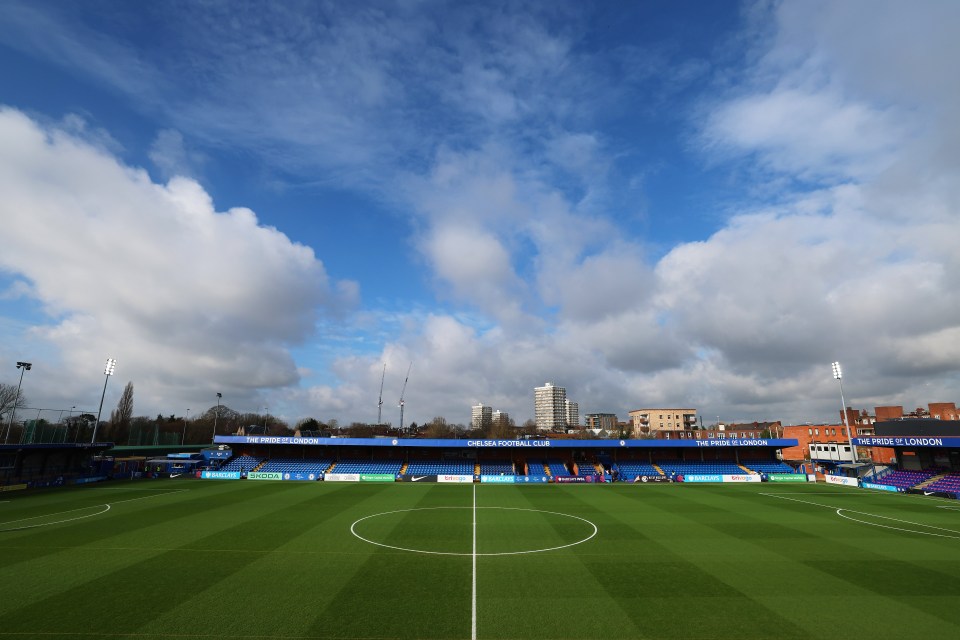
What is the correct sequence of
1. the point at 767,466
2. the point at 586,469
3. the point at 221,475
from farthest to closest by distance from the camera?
the point at 767,466 → the point at 586,469 → the point at 221,475

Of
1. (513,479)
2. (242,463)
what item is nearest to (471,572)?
(513,479)

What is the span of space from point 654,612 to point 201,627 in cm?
1458

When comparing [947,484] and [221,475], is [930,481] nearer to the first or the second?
[947,484]

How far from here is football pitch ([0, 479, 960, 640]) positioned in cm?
1456

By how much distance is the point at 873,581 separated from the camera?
19.3m

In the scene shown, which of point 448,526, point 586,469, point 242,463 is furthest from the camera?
point 242,463

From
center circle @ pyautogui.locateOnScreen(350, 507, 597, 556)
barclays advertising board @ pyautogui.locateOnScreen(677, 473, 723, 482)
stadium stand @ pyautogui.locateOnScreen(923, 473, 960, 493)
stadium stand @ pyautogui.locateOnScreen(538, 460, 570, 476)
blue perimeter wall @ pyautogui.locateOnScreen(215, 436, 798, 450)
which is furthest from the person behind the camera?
blue perimeter wall @ pyautogui.locateOnScreen(215, 436, 798, 450)

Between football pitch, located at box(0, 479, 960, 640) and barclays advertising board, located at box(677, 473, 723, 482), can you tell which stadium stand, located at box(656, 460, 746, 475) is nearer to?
barclays advertising board, located at box(677, 473, 723, 482)

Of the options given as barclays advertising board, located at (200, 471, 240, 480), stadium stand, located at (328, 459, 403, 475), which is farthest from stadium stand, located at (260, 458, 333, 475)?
barclays advertising board, located at (200, 471, 240, 480)

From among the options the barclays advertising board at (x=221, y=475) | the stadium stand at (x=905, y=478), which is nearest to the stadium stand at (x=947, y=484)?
the stadium stand at (x=905, y=478)

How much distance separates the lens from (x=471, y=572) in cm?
2008

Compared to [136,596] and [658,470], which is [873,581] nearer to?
[136,596]

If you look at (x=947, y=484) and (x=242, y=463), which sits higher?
(x=242, y=463)

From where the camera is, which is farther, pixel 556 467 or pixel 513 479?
pixel 556 467
